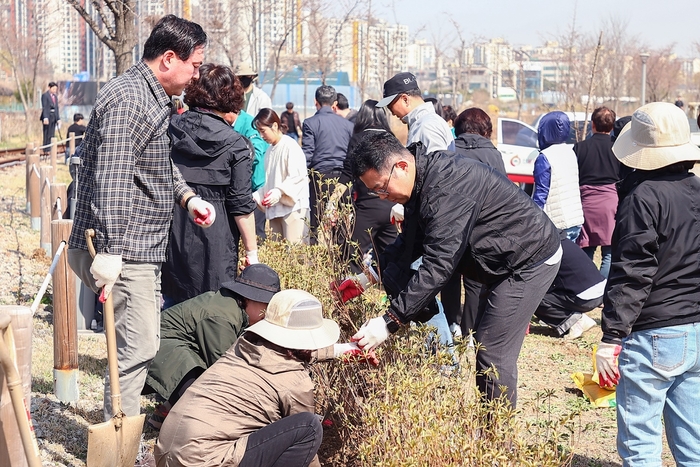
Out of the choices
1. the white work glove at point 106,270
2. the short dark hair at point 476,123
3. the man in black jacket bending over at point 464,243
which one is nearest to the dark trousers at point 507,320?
the man in black jacket bending over at point 464,243

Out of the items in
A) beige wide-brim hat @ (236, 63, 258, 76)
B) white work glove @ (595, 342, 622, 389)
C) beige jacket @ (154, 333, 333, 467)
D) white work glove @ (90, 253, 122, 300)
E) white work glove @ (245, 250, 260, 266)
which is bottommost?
beige jacket @ (154, 333, 333, 467)

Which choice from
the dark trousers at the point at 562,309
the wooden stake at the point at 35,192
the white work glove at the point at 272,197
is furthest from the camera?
the wooden stake at the point at 35,192

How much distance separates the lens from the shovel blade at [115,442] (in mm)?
3465

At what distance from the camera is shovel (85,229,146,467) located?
3471 millimetres

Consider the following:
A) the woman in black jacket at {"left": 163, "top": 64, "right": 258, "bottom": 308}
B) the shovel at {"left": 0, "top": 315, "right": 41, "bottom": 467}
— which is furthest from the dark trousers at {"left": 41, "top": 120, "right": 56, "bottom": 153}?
the shovel at {"left": 0, "top": 315, "right": 41, "bottom": 467}

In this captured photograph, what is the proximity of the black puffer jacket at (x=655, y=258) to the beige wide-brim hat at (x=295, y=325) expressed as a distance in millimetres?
1068

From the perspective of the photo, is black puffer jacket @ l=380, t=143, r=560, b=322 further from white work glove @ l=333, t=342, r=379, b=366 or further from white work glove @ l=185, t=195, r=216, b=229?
white work glove @ l=185, t=195, r=216, b=229

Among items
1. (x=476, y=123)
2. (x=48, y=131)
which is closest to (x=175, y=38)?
(x=476, y=123)

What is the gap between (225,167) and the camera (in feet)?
15.7

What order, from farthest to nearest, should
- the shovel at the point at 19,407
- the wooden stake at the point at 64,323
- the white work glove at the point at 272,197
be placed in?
the white work glove at the point at 272,197
the wooden stake at the point at 64,323
the shovel at the point at 19,407

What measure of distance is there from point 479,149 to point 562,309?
4.94 ft

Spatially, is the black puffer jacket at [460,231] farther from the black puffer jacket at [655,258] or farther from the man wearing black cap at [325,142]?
the man wearing black cap at [325,142]

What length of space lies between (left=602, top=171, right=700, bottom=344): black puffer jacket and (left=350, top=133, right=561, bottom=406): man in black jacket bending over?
551 millimetres

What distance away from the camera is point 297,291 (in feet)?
11.2
